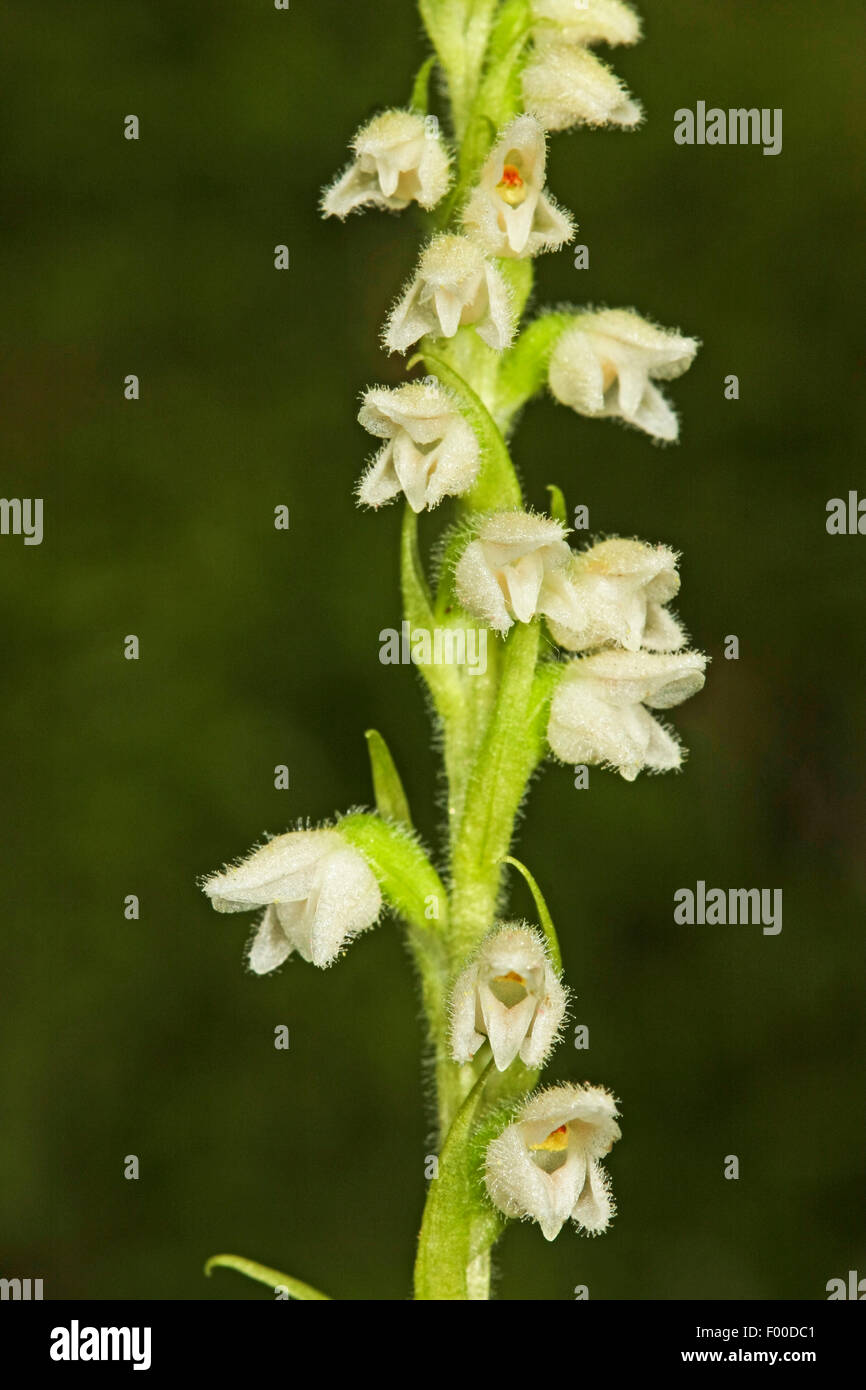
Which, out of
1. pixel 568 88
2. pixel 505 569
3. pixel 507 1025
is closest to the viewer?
pixel 507 1025

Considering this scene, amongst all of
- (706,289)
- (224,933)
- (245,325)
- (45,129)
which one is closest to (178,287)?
(245,325)

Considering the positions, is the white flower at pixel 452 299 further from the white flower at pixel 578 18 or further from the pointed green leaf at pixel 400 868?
the pointed green leaf at pixel 400 868

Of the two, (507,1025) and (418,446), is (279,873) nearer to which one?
(507,1025)

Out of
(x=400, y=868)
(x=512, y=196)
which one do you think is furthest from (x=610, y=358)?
(x=400, y=868)

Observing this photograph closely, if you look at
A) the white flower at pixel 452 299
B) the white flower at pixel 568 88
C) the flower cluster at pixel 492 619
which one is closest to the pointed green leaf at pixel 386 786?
the flower cluster at pixel 492 619

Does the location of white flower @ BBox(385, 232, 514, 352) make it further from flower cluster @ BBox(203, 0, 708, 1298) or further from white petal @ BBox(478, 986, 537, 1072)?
white petal @ BBox(478, 986, 537, 1072)
